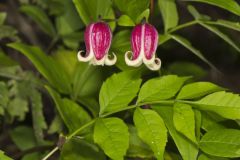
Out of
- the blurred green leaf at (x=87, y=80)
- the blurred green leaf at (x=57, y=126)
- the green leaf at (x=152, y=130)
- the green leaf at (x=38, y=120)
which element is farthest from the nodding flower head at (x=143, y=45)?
the blurred green leaf at (x=57, y=126)

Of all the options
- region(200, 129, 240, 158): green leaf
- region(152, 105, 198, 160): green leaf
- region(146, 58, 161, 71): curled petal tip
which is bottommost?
region(200, 129, 240, 158): green leaf

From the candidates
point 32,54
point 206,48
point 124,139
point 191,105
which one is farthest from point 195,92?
point 206,48

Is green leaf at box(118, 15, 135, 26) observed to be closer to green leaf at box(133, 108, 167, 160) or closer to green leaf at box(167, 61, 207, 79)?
green leaf at box(133, 108, 167, 160)

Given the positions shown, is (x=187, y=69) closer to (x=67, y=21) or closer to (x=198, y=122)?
(x=67, y=21)

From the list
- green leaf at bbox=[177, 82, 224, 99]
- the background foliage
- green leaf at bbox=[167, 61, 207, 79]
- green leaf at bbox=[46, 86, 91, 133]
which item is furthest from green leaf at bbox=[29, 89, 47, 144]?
green leaf at bbox=[177, 82, 224, 99]

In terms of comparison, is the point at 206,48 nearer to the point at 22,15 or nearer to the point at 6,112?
the point at 22,15

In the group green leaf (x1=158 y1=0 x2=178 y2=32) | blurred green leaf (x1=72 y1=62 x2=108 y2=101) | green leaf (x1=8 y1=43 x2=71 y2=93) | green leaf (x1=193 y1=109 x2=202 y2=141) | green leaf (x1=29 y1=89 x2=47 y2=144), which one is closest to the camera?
green leaf (x1=193 y1=109 x2=202 y2=141)

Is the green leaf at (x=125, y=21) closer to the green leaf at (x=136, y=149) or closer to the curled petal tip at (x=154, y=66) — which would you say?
the curled petal tip at (x=154, y=66)
